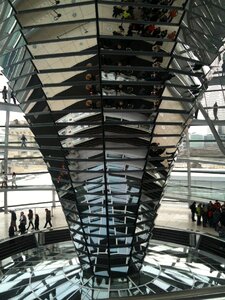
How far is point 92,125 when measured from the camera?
42.6 ft

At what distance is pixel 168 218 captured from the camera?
25594mm

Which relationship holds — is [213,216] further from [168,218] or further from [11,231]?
[11,231]

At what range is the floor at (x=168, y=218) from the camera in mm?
22411

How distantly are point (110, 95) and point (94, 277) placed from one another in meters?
8.83

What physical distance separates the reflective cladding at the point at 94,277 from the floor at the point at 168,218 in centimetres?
220

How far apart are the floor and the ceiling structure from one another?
21.5ft

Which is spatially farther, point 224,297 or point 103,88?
point 103,88

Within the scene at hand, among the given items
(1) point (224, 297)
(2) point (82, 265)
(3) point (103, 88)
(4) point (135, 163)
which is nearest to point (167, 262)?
(2) point (82, 265)

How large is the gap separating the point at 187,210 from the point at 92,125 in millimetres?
16787

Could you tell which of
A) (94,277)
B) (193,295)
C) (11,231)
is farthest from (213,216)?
(193,295)

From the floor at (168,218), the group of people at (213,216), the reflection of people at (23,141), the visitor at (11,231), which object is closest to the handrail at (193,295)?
the group of people at (213,216)

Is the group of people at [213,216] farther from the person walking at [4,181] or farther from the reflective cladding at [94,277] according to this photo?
the person walking at [4,181]

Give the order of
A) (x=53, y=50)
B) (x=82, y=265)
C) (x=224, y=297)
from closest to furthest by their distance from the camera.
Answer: (x=224, y=297) < (x=53, y=50) < (x=82, y=265)

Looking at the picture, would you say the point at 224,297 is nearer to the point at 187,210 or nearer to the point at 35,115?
the point at 35,115
